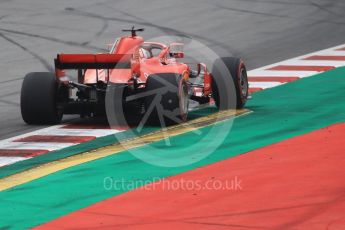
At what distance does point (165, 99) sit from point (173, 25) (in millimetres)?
12521

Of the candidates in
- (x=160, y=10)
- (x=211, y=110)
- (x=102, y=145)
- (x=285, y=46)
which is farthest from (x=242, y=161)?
(x=160, y=10)

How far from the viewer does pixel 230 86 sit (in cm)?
A: 2158

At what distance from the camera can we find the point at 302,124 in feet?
65.2

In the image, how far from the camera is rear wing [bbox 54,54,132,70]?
65.1 ft

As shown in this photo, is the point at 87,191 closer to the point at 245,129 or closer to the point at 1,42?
the point at 245,129

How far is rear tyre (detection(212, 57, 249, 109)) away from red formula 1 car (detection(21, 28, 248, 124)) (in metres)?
0.59

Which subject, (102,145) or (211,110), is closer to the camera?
(102,145)

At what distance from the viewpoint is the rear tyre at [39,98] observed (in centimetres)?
2022

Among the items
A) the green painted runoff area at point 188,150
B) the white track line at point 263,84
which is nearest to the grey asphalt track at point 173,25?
the white track line at point 263,84

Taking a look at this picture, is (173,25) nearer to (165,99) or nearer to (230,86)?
(230,86)

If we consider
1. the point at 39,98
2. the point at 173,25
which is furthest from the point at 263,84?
the point at 173,25

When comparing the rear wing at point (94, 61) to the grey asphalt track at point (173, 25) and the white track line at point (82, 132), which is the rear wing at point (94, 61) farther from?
the grey asphalt track at point (173, 25)

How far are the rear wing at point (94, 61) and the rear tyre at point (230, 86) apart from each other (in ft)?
6.97

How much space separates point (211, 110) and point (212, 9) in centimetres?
1250
